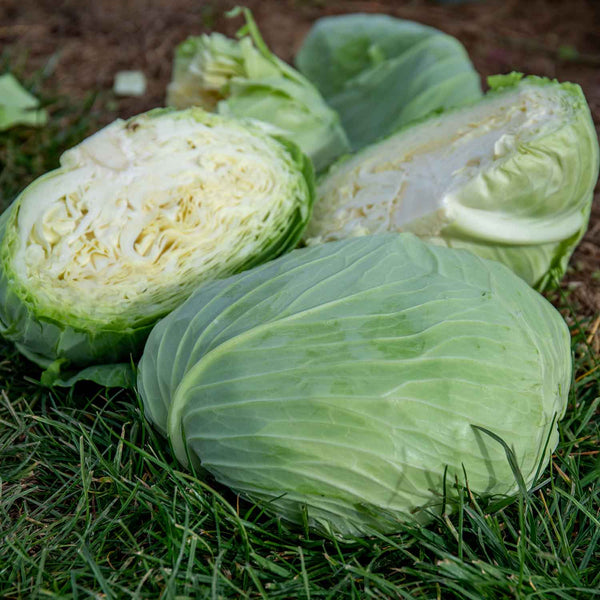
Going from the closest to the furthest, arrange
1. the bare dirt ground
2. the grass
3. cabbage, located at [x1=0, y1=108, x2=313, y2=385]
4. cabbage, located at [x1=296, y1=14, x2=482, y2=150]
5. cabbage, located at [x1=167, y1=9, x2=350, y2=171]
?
the grass
cabbage, located at [x1=0, y1=108, x2=313, y2=385]
cabbage, located at [x1=167, y1=9, x2=350, y2=171]
cabbage, located at [x1=296, y1=14, x2=482, y2=150]
the bare dirt ground

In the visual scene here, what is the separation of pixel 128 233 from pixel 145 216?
0.23ft

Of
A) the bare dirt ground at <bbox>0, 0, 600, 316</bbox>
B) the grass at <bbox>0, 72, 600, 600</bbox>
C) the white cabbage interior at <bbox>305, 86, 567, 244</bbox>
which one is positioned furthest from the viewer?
the bare dirt ground at <bbox>0, 0, 600, 316</bbox>

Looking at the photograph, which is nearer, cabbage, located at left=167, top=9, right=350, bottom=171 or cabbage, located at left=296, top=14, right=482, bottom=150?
cabbage, located at left=167, top=9, right=350, bottom=171

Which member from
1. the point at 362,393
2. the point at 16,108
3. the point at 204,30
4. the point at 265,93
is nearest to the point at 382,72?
the point at 265,93

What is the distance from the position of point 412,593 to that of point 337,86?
2528 mm

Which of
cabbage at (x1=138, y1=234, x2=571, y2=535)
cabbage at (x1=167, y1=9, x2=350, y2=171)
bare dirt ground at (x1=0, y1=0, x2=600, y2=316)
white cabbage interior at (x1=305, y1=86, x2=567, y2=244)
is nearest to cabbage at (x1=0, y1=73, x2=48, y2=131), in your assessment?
bare dirt ground at (x1=0, y1=0, x2=600, y2=316)

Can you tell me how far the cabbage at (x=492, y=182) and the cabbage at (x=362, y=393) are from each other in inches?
16.5

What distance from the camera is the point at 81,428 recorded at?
5.70 feet

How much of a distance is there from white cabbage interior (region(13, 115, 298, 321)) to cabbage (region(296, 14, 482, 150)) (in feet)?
3.21

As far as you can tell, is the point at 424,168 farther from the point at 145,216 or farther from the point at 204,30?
the point at 204,30

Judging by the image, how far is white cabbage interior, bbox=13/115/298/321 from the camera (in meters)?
1.92

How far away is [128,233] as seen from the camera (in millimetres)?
1960

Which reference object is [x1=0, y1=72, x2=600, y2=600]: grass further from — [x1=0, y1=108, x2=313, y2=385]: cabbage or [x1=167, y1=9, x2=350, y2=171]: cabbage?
[x1=167, y1=9, x2=350, y2=171]: cabbage

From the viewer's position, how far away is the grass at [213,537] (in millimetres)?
1402
